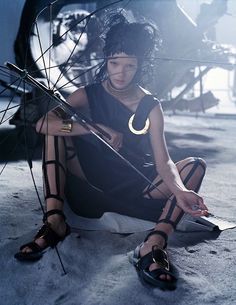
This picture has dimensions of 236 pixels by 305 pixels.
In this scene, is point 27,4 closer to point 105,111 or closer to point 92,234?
point 105,111

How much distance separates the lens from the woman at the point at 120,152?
84.5 inches

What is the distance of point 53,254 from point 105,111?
84cm

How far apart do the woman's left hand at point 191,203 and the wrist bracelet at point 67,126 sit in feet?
2.22

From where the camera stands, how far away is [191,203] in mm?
1932

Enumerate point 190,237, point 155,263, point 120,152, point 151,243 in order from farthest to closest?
point 190,237 < point 120,152 < point 151,243 < point 155,263

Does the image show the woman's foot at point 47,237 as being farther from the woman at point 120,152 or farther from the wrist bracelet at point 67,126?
the wrist bracelet at point 67,126

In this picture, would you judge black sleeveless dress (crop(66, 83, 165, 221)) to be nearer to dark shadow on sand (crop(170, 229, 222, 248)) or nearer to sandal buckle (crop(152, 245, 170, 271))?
dark shadow on sand (crop(170, 229, 222, 248))

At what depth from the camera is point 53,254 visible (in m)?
2.07

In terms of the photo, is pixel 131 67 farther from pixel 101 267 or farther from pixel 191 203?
pixel 101 267

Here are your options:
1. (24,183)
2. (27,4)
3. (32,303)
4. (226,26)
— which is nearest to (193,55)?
(27,4)

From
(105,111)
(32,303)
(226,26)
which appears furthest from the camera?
(226,26)

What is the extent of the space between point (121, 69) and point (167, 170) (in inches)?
23.4

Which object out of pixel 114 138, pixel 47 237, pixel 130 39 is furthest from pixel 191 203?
pixel 130 39

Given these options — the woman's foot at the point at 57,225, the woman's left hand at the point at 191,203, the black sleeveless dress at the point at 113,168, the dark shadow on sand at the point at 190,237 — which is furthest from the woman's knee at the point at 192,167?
the woman's foot at the point at 57,225
